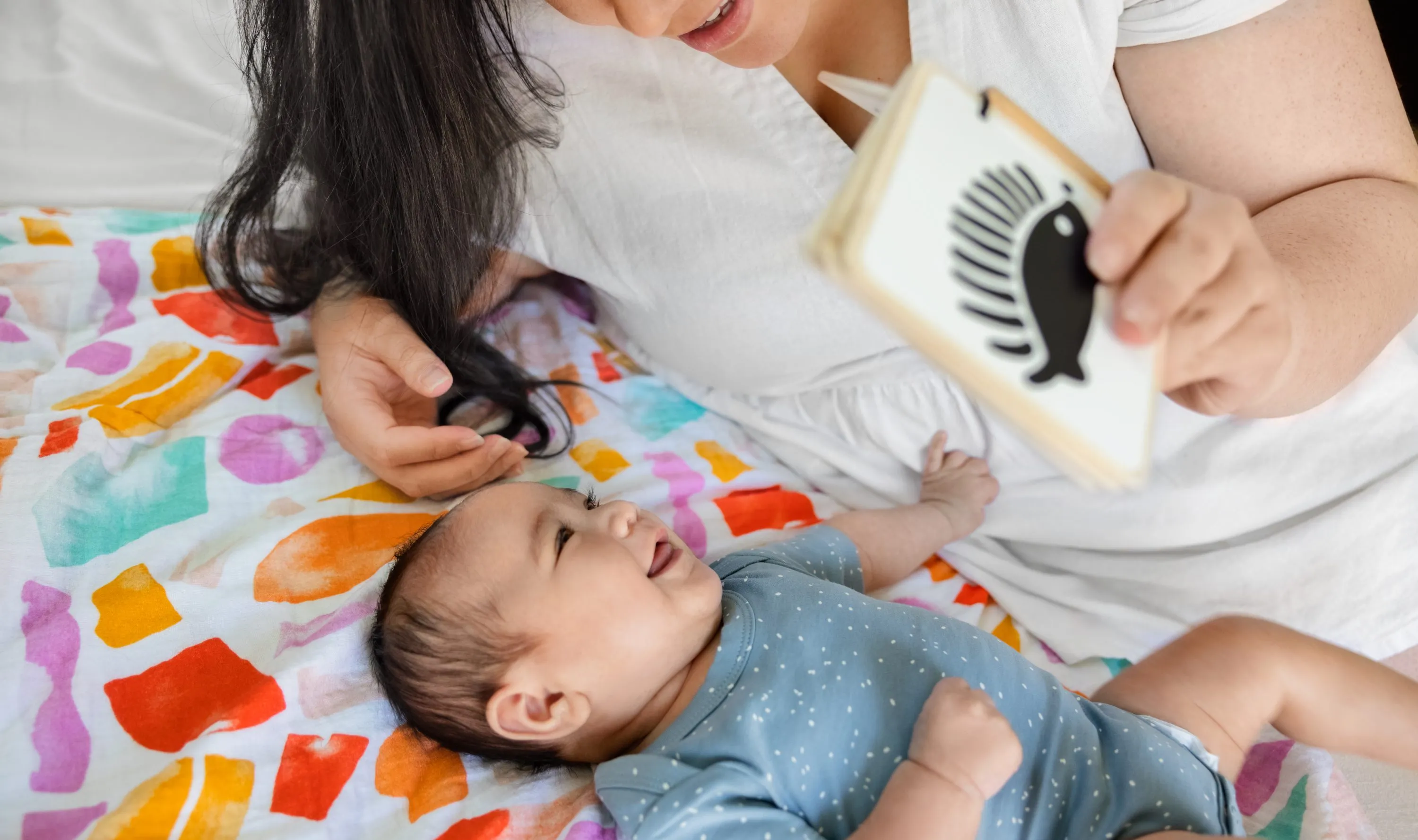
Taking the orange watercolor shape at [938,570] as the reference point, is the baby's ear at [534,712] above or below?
below

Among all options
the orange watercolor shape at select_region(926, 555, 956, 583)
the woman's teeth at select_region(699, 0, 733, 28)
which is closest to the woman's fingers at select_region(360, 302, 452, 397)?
the woman's teeth at select_region(699, 0, 733, 28)

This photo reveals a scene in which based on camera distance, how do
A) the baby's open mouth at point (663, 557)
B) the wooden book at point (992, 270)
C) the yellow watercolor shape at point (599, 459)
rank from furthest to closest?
the yellow watercolor shape at point (599, 459) < the baby's open mouth at point (663, 557) < the wooden book at point (992, 270)

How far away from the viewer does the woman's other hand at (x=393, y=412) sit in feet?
3.37

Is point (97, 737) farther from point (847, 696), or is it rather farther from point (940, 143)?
point (940, 143)

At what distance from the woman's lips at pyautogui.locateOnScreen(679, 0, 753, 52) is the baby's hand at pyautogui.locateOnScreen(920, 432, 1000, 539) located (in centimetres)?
49

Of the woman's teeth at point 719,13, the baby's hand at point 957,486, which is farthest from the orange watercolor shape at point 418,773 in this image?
the woman's teeth at point 719,13

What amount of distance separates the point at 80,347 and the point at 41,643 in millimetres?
434

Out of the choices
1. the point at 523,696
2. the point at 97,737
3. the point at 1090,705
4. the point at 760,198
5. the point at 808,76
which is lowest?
the point at 97,737

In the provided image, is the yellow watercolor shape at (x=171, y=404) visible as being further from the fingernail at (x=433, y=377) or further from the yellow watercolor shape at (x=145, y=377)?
the fingernail at (x=433, y=377)

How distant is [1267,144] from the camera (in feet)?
2.70

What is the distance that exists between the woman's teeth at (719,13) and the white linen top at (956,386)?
15 centimetres

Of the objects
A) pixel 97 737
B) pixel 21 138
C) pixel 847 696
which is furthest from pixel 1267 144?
pixel 21 138

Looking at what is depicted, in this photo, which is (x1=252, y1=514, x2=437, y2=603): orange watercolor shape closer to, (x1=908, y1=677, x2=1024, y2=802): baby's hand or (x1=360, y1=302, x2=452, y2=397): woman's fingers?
(x1=360, y1=302, x2=452, y2=397): woman's fingers

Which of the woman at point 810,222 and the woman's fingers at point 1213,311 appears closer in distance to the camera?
the woman's fingers at point 1213,311
